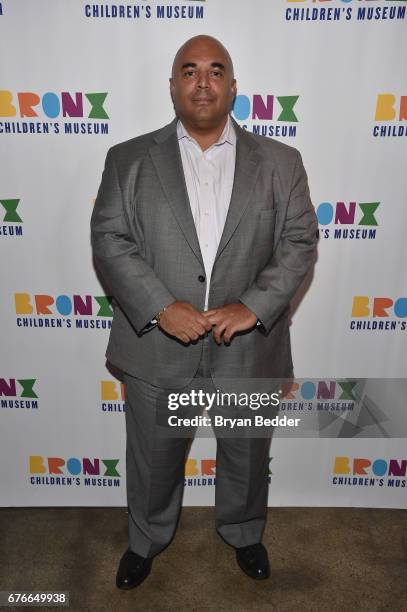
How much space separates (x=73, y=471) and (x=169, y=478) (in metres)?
0.72

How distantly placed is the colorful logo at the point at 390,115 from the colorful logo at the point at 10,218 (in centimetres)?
148

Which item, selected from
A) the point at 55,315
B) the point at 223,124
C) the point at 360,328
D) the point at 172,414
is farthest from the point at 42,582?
the point at 223,124

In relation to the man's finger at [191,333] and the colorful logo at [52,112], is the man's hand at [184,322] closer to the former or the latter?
the man's finger at [191,333]

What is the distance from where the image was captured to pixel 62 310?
248cm

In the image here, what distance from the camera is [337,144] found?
2252 mm

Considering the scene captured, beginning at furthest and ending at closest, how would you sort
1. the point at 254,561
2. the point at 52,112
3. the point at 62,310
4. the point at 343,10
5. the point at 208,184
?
the point at 62,310
the point at 254,561
the point at 52,112
the point at 343,10
the point at 208,184

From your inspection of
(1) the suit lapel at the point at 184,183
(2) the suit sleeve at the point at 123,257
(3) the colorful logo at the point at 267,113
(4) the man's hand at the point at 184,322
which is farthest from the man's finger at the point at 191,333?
(3) the colorful logo at the point at 267,113

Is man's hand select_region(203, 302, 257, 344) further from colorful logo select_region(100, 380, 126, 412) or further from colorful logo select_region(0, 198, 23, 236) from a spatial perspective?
colorful logo select_region(0, 198, 23, 236)

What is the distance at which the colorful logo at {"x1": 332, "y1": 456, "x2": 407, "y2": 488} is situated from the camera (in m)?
2.75

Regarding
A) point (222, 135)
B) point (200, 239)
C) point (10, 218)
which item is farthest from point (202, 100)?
point (10, 218)

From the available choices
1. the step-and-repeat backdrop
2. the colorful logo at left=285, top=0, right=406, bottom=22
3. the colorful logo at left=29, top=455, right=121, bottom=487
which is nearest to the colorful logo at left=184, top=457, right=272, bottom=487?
the step-and-repeat backdrop

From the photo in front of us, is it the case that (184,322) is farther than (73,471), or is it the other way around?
(73,471)

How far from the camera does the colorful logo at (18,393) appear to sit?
8.48ft

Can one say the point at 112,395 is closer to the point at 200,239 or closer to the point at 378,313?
the point at 200,239
